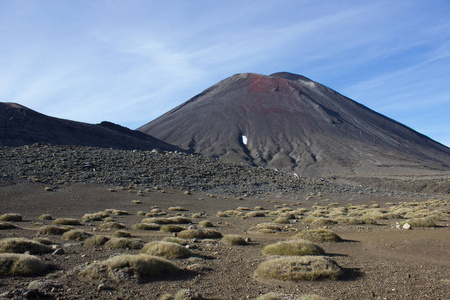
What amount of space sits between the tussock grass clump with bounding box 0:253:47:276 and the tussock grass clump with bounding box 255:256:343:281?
495 centimetres

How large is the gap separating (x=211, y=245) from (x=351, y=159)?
368 feet

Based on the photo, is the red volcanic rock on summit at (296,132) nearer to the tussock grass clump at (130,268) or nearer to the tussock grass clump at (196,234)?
the tussock grass clump at (196,234)

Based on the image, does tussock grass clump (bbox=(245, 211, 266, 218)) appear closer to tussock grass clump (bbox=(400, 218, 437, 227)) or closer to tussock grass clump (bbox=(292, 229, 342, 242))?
tussock grass clump (bbox=(400, 218, 437, 227))

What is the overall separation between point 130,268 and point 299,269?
12.6 ft

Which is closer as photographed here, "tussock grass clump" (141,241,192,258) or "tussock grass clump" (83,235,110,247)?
"tussock grass clump" (141,241,192,258)

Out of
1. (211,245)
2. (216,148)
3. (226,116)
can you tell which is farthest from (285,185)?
(226,116)

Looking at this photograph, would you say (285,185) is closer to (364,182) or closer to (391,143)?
(364,182)

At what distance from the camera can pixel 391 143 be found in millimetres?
136000

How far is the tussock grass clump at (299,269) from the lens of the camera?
7355 millimetres

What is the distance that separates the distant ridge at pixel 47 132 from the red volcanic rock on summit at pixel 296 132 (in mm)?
49655

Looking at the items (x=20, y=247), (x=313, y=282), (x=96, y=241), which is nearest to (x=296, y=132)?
(x=96, y=241)

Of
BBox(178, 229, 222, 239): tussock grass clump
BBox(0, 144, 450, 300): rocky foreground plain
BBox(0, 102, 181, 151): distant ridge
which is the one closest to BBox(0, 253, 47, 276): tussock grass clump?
BBox(0, 144, 450, 300): rocky foreground plain

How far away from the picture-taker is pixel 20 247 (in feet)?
28.9

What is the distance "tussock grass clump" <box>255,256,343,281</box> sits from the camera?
7.36 m
